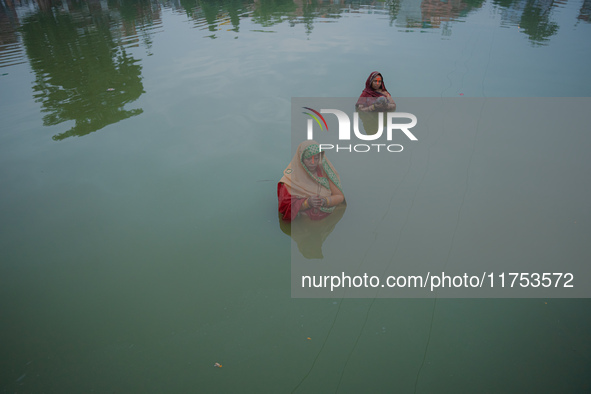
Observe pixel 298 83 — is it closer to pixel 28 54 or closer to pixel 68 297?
pixel 68 297

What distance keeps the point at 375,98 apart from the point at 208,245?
457cm

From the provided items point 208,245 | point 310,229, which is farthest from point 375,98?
point 208,245

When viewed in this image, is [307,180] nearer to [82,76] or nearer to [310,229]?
[310,229]

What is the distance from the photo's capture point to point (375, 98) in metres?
7.02

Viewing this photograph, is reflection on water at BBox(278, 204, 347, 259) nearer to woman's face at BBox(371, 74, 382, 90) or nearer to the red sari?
the red sari

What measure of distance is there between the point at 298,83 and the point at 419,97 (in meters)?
2.86

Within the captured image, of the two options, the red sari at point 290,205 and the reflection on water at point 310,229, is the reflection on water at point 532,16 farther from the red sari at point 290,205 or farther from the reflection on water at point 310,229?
the red sari at point 290,205

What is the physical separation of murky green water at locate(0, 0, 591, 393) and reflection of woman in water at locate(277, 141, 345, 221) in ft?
1.66

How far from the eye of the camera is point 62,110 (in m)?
7.82

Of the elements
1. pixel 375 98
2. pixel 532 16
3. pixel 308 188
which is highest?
pixel 532 16

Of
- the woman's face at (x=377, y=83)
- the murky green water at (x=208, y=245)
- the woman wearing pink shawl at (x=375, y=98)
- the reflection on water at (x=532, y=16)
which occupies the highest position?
the reflection on water at (x=532, y=16)

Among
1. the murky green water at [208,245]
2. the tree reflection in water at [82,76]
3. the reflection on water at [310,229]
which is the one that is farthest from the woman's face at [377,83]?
the tree reflection in water at [82,76]

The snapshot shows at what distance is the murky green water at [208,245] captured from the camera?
10.2ft

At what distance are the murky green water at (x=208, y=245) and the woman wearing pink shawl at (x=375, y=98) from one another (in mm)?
996
